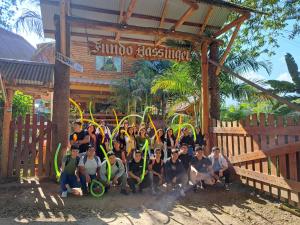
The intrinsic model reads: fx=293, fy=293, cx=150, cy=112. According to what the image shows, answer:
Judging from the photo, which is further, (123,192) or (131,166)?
(131,166)

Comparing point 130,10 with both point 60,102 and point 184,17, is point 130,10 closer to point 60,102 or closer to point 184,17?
point 184,17

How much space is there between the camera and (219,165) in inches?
281

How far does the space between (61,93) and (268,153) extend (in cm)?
483

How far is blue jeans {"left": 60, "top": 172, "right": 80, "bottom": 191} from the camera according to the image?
5988mm

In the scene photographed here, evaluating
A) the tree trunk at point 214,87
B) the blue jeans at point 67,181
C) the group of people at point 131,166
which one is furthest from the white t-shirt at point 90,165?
the tree trunk at point 214,87

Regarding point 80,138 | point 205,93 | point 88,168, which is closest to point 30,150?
point 80,138

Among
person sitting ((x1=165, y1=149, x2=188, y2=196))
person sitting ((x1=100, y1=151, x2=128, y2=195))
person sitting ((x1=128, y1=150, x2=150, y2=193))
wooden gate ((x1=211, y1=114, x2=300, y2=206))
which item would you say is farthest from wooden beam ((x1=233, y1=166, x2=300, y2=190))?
person sitting ((x1=100, y1=151, x2=128, y2=195))

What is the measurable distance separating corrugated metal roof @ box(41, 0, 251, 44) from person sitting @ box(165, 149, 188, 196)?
12.3 ft

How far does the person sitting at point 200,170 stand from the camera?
22.3ft

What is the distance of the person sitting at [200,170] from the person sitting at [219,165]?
184 mm

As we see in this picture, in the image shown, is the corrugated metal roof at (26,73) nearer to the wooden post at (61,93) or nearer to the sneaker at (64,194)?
the wooden post at (61,93)

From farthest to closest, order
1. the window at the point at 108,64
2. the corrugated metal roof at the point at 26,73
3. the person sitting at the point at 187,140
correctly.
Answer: the window at the point at 108,64
the person sitting at the point at 187,140
the corrugated metal roof at the point at 26,73

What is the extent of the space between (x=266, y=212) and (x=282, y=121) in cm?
179

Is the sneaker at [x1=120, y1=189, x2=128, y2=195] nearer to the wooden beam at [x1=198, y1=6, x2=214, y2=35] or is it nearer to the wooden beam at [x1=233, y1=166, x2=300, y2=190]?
the wooden beam at [x1=233, y1=166, x2=300, y2=190]
